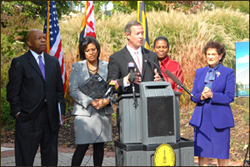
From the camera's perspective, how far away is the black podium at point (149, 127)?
2.92 metres

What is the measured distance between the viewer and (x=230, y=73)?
13.3 ft

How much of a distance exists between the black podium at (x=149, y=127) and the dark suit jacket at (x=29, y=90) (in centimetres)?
122

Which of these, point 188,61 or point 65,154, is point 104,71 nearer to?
point 65,154

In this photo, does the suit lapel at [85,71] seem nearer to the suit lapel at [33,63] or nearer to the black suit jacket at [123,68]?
the suit lapel at [33,63]

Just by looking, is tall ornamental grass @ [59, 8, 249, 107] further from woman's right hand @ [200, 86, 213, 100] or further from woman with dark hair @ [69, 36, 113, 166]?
woman with dark hair @ [69, 36, 113, 166]

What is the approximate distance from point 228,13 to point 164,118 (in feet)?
36.4

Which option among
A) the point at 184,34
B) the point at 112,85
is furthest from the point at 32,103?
the point at 184,34

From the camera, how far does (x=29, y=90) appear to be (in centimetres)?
383

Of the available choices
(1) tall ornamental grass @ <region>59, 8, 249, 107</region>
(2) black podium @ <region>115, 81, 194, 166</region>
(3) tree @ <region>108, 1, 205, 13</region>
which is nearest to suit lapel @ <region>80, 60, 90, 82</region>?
(2) black podium @ <region>115, 81, 194, 166</region>

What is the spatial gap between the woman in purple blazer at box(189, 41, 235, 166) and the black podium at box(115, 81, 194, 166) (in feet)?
3.27

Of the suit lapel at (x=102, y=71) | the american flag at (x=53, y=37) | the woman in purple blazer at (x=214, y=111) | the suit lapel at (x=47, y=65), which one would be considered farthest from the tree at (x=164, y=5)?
the suit lapel at (x=47, y=65)

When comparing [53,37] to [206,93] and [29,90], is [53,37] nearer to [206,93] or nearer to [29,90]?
[29,90]

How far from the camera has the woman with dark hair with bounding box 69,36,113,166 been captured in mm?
4109

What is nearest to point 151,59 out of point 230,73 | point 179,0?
point 230,73
